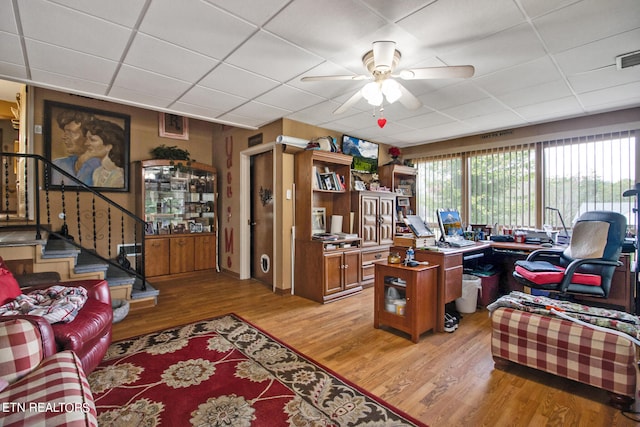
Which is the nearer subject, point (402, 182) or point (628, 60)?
point (628, 60)

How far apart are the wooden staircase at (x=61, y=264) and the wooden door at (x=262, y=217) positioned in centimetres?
164

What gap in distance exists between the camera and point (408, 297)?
278cm

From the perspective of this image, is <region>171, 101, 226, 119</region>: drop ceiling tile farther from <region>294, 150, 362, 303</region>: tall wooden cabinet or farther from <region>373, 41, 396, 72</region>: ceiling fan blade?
<region>373, 41, 396, 72</region>: ceiling fan blade

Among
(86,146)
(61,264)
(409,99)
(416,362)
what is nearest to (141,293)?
(61,264)

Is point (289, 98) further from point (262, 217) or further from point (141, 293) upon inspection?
point (141, 293)

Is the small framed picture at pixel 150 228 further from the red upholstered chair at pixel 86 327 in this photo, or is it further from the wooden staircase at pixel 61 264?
the red upholstered chair at pixel 86 327

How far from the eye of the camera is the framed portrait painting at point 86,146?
4.39 m

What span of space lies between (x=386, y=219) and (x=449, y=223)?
1.43 metres

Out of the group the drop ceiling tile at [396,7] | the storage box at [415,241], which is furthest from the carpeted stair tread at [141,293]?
the drop ceiling tile at [396,7]

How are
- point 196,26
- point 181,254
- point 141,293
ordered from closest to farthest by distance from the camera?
point 196,26 → point 141,293 → point 181,254

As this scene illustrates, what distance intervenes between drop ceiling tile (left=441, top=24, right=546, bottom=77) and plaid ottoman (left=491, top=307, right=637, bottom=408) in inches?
82.4

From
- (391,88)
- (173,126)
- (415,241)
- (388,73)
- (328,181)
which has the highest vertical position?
(173,126)

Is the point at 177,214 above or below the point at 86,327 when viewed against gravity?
above

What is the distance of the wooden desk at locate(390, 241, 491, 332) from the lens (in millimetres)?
2963
